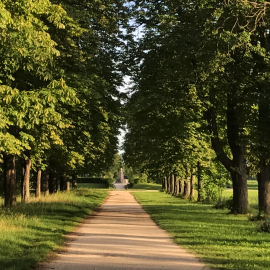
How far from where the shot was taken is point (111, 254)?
9312 mm

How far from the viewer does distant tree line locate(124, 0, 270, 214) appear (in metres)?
16.0

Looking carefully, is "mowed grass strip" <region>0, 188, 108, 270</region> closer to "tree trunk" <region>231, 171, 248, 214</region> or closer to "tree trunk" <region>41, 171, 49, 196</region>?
"tree trunk" <region>231, 171, 248, 214</region>

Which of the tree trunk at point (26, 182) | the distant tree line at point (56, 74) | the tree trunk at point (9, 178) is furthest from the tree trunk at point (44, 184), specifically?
the tree trunk at point (9, 178)

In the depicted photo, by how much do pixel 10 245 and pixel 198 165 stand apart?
24814 millimetres

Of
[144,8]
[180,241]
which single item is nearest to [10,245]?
[180,241]

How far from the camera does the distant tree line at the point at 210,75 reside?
16.0 m

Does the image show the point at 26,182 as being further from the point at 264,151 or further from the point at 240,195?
the point at 264,151

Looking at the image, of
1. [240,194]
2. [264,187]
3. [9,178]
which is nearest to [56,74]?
[9,178]

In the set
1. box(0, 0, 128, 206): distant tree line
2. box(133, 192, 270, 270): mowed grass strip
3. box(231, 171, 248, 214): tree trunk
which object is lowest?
box(133, 192, 270, 270): mowed grass strip

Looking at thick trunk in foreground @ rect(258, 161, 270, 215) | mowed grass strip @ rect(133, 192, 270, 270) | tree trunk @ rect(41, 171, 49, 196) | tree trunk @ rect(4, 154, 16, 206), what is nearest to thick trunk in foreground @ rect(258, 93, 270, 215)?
thick trunk in foreground @ rect(258, 161, 270, 215)

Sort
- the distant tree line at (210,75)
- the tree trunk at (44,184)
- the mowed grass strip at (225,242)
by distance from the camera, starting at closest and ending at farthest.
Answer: the mowed grass strip at (225,242) → the distant tree line at (210,75) → the tree trunk at (44,184)

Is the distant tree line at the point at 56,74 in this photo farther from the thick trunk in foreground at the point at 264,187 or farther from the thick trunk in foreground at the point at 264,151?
the thick trunk in foreground at the point at 264,187

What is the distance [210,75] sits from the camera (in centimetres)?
1748

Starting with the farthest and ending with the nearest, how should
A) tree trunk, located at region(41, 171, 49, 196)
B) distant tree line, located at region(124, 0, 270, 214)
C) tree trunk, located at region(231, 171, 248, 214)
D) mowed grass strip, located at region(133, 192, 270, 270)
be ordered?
tree trunk, located at region(41, 171, 49, 196) < tree trunk, located at region(231, 171, 248, 214) < distant tree line, located at region(124, 0, 270, 214) < mowed grass strip, located at region(133, 192, 270, 270)
